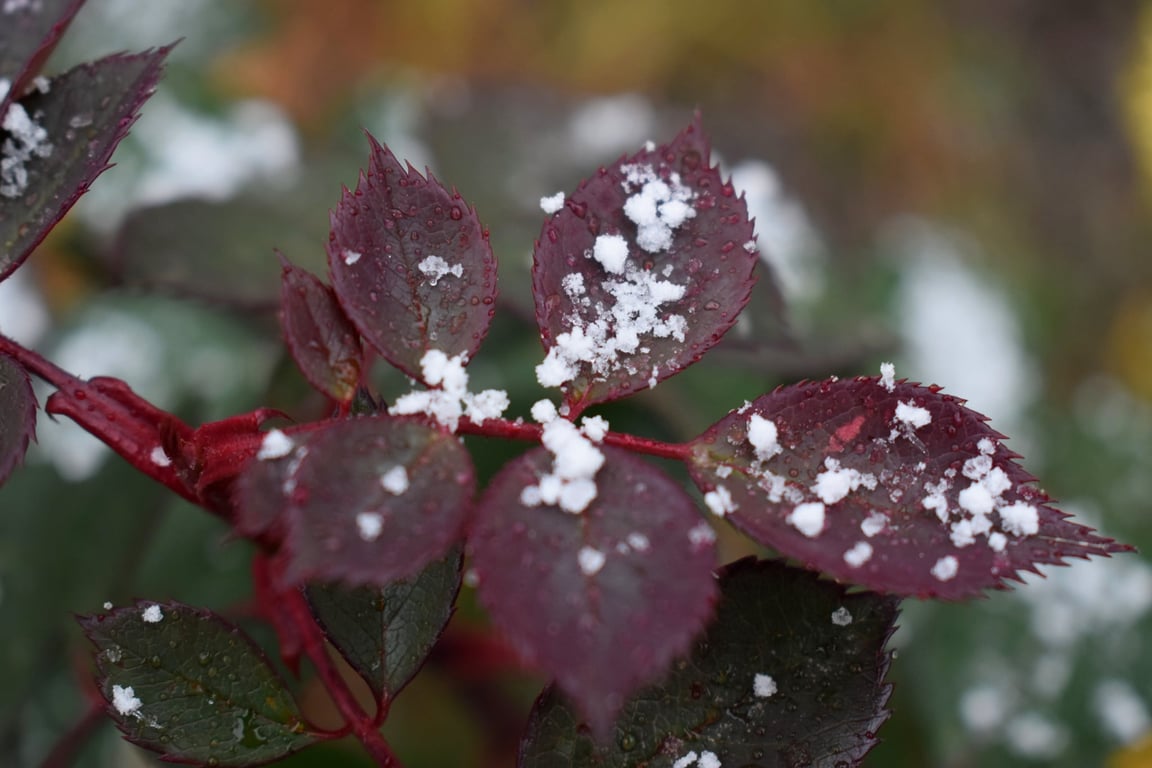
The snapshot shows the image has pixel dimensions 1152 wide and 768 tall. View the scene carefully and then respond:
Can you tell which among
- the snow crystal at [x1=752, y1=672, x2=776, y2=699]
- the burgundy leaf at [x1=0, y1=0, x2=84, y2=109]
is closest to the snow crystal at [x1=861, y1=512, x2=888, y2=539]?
the snow crystal at [x1=752, y1=672, x2=776, y2=699]

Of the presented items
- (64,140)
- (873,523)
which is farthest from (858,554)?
(64,140)

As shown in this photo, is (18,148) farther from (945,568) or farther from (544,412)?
(945,568)

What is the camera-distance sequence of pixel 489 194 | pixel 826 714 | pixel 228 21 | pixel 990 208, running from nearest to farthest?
pixel 826 714 < pixel 489 194 < pixel 228 21 < pixel 990 208

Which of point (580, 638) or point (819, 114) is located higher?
point (580, 638)

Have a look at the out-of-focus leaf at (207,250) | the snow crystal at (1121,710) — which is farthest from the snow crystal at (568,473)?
the snow crystal at (1121,710)

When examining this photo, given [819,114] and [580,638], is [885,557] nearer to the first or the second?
[580,638]

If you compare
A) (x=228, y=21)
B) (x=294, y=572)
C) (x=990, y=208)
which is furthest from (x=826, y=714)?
(x=990, y=208)

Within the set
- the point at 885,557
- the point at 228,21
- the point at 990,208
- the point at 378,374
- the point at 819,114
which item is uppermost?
the point at 228,21

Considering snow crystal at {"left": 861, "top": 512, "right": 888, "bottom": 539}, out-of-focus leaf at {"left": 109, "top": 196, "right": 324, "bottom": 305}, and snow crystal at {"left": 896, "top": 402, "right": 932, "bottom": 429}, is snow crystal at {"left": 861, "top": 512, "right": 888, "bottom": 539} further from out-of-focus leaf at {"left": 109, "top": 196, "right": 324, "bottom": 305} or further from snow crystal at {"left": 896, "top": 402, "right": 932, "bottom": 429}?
out-of-focus leaf at {"left": 109, "top": 196, "right": 324, "bottom": 305}

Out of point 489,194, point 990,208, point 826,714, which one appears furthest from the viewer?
point 990,208
